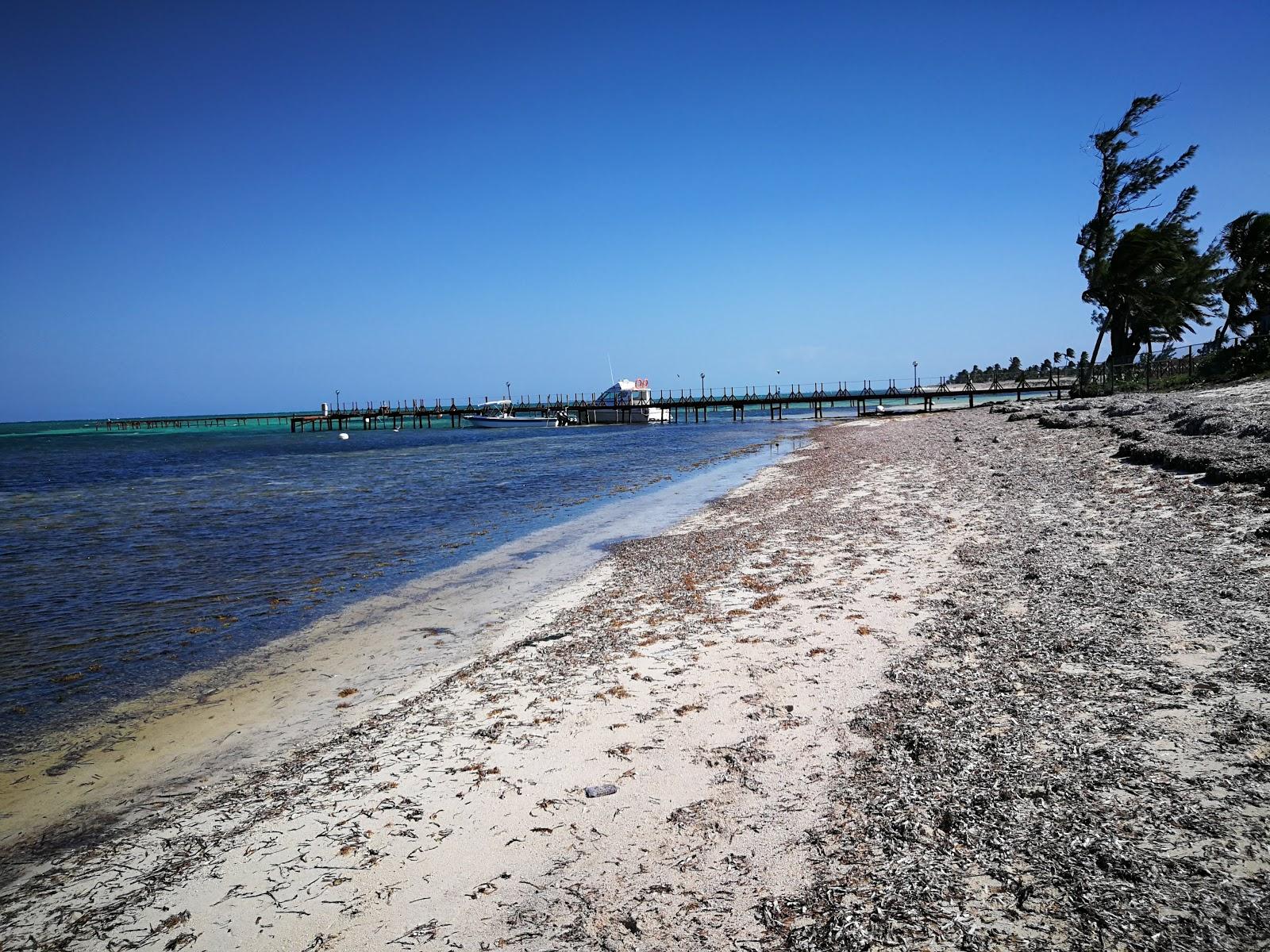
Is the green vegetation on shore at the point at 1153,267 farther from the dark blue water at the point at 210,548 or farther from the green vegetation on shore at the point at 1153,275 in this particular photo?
the dark blue water at the point at 210,548

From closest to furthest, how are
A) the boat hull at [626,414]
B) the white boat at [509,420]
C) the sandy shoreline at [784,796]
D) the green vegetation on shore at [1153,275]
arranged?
1. the sandy shoreline at [784,796]
2. the green vegetation on shore at [1153,275]
3. the boat hull at [626,414]
4. the white boat at [509,420]

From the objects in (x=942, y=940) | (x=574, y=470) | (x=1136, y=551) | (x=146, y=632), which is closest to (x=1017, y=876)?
(x=942, y=940)

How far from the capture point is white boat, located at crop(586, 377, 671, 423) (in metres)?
88.5

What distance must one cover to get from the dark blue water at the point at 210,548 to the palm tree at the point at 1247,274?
1307 inches

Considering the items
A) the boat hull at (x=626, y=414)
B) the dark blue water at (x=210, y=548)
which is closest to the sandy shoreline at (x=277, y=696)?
the dark blue water at (x=210, y=548)

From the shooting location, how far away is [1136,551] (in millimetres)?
8070

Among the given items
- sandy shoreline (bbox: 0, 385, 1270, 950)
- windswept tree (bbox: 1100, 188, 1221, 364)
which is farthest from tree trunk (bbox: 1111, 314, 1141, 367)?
sandy shoreline (bbox: 0, 385, 1270, 950)

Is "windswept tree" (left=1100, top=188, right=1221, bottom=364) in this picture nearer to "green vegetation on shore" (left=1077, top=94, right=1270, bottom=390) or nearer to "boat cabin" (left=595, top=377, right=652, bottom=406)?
"green vegetation on shore" (left=1077, top=94, right=1270, bottom=390)

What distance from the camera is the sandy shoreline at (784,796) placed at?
3.02m

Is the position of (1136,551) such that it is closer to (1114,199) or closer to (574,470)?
(574,470)

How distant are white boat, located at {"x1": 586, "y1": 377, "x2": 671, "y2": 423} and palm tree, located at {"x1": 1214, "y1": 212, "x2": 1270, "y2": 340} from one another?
58.2 meters

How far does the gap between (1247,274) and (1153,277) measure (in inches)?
190

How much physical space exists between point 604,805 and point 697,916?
1093 millimetres

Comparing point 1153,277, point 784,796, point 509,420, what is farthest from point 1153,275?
point 509,420
